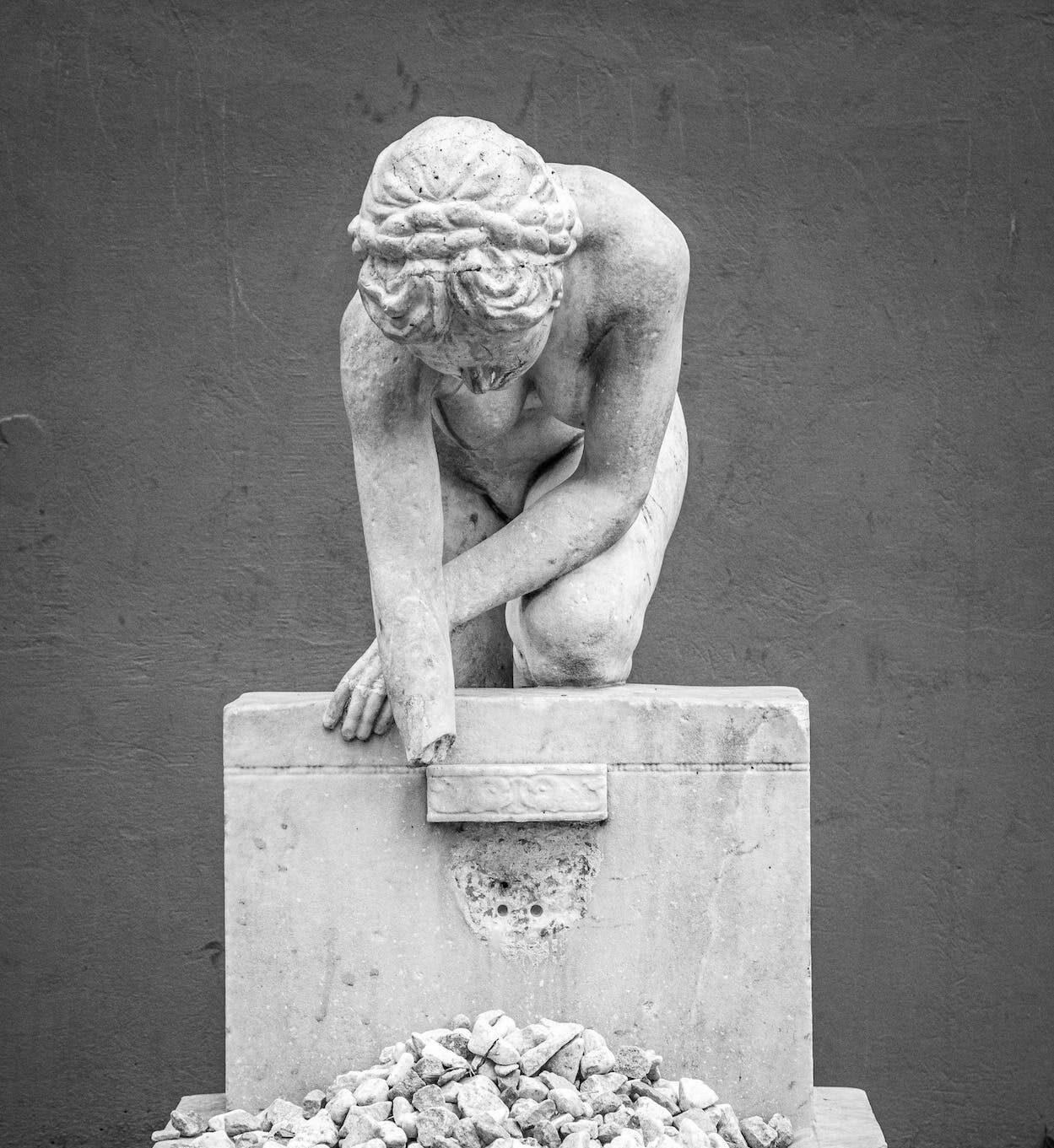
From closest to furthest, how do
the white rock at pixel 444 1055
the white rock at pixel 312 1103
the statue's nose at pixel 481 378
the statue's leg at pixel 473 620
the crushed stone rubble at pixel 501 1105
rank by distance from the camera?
1. the statue's nose at pixel 481 378
2. the crushed stone rubble at pixel 501 1105
3. the white rock at pixel 444 1055
4. the white rock at pixel 312 1103
5. the statue's leg at pixel 473 620

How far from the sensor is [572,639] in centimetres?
376


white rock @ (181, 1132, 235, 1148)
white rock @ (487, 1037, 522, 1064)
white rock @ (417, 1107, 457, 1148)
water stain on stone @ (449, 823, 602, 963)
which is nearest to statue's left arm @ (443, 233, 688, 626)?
water stain on stone @ (449, 823, 602, 963)

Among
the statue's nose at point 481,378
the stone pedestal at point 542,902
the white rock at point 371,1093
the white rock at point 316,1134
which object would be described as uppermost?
the statue's nose at point 481,378

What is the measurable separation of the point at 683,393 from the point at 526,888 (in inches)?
72.7

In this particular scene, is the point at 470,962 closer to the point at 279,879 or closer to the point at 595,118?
the point at 279,879

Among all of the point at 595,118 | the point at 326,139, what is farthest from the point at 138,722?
the point at 595,118

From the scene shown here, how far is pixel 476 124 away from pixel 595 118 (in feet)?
6.58

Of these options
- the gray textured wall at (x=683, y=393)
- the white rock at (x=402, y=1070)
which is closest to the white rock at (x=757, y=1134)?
the white rock at (x=402, y=1070)

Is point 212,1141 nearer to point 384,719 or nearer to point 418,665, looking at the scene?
point 384,719

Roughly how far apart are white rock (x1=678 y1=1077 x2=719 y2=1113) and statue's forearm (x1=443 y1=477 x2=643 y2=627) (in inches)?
32.8

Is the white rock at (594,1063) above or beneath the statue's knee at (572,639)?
beneath

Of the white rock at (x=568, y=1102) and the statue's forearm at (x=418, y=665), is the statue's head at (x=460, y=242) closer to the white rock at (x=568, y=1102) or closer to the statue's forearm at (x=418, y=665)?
the statue's forearm at (x=418, y=665)

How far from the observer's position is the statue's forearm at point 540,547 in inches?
146

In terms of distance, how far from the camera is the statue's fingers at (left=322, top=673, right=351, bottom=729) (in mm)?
3732
